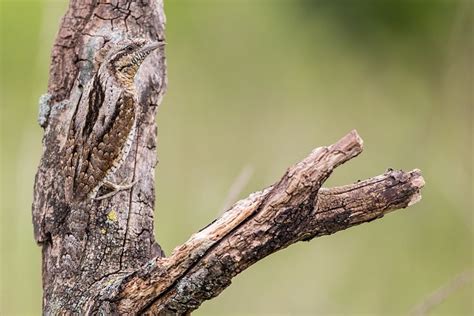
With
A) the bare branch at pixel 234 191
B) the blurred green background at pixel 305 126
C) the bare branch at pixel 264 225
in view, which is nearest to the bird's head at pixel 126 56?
the bare branch at pixel 234 191

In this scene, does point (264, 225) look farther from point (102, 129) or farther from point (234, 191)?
point (102, 129)

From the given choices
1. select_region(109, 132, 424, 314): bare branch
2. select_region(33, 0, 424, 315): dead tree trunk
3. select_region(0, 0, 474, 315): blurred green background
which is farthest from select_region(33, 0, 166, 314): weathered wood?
select_region(0, 0, 474, 315): blurred green background

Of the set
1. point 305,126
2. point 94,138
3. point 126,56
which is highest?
point 305,126

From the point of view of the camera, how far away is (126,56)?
228 cm

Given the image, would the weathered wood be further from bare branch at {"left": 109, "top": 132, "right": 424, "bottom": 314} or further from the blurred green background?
the blurred green background

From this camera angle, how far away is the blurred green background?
4.26 metres

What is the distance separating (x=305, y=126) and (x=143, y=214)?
312cm

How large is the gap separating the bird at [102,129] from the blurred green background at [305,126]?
51.7 inches

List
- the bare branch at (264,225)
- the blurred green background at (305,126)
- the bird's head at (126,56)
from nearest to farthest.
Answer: the bare branch at (264,225)
the bird's head at (126,56)
the blurred green background at (305,126)

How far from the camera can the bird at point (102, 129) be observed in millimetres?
2209

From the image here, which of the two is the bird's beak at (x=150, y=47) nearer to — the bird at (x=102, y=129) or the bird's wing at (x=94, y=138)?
the bird at (x=102, y=129)

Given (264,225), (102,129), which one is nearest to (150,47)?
(102,129)

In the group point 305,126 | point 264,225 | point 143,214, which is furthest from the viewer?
point 305,126

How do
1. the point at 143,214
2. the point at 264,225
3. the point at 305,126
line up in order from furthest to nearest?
the point at 305,126 → the point at 143,214 → the point at 264,225
